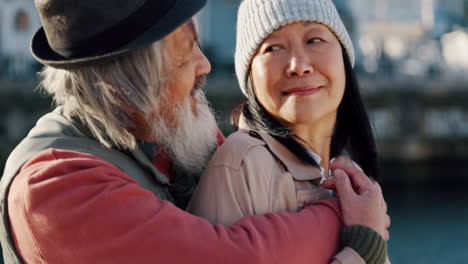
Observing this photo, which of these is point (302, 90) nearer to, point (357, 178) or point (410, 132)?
point (357, 178)

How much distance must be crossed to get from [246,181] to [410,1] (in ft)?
124

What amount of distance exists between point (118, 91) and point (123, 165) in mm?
216

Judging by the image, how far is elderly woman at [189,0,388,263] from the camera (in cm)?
204

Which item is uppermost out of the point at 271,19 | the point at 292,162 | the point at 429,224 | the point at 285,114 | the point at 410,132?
the point at 271,19

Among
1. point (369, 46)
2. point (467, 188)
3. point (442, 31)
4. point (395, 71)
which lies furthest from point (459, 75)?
point (442, 31)

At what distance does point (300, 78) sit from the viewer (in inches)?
88.1

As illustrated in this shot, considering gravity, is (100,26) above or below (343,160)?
above

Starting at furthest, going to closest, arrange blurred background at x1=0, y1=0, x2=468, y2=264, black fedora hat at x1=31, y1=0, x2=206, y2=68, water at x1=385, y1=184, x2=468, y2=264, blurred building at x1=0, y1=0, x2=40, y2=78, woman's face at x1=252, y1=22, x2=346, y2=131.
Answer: blurred building at x1=0, y1=0, x2=40, y2=78 < blurred background at x1=0, y1=0, x2=468, y2=264 < water at x1=385, y1=184, x2=468, y2=264 < woman's face at x1=252, y1=22, x2=346, y2=131 < black fedora hat at x1=31, y1=0, x2=206, y2=68

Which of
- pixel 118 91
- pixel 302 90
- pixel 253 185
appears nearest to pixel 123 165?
pixel 118 91

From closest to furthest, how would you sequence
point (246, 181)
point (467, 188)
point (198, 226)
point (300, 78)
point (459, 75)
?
point (198, 226)
point (246, 181)
point (300, 78)
point (467, 188)
point (459, 75)

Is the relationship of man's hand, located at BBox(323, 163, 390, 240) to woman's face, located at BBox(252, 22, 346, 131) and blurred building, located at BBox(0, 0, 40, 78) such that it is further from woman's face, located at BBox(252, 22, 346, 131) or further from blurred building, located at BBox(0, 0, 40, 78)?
blurred building, located at BBox(0, 0, 40, 78)

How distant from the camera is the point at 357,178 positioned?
2184mm

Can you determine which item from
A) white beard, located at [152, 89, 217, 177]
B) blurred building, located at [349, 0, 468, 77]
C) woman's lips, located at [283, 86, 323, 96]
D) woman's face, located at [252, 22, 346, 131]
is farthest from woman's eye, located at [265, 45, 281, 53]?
blurred building, located at [349, 0, 468, 77]

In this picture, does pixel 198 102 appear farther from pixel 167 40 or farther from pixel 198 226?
pixel 198 226
